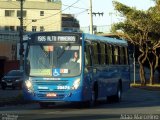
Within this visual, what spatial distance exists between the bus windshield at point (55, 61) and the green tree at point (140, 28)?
102 feet

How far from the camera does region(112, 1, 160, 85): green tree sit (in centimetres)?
5400

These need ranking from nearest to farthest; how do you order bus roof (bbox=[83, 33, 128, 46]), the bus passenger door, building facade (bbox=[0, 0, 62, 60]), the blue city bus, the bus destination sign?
the blue city bus < the bus passenger door < the bus destination sign < bus roof (bbox=[83, 33, 128, 46]) < building facade (bbox=[0, 0, 62, 60])

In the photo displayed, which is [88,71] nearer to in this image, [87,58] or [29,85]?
[87,58]

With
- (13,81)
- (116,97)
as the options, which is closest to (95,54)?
(116,97)

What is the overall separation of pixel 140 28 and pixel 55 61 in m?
32.1

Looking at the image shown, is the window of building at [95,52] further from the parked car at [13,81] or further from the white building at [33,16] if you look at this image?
the white building at [33,16]

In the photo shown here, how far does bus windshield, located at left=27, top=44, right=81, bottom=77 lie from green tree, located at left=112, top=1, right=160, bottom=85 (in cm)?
3104

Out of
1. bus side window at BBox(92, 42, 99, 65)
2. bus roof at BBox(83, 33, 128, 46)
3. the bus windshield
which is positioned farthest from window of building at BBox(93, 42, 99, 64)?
the bus windshield

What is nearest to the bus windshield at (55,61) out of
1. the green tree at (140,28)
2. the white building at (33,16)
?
the green tree at (140,28)

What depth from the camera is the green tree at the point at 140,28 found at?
5400 centimetres

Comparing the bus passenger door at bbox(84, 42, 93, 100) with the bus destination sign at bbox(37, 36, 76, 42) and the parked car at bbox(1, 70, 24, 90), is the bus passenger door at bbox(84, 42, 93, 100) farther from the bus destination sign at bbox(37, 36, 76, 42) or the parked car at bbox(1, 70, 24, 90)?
the parked car at bbox(1, 70, 24, 90)

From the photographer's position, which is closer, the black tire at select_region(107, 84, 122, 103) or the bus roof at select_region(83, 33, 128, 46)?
the bus roof at select_region(83, 33, 128, 46)

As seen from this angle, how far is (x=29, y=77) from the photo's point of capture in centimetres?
2331

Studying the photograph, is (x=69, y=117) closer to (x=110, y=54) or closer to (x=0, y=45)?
(x=110, y=54)
